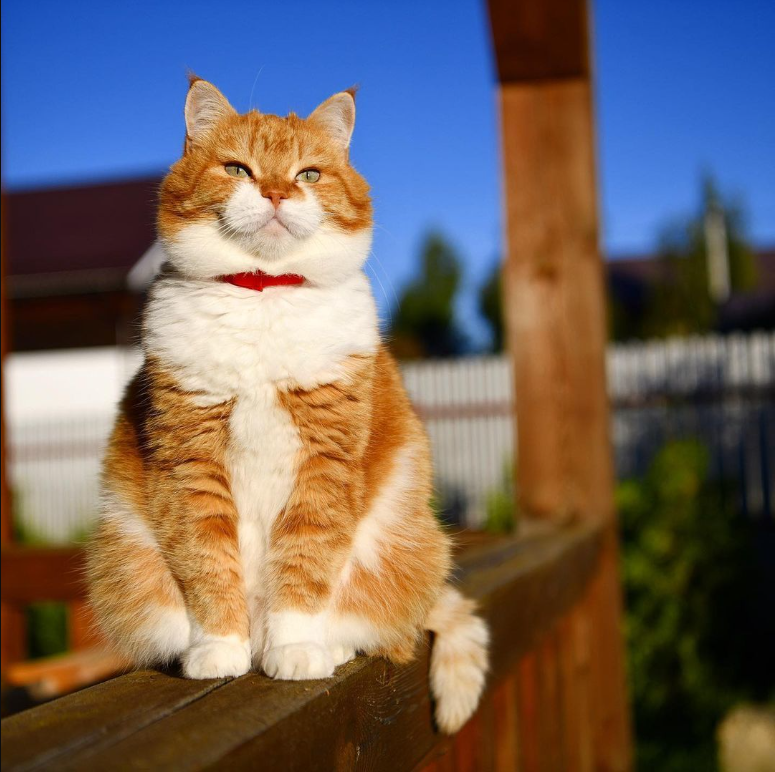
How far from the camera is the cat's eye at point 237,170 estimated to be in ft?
3.51

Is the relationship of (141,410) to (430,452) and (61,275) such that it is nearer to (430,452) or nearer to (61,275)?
(430,452)

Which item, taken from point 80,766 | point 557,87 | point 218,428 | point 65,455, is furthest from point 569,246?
point 65,455

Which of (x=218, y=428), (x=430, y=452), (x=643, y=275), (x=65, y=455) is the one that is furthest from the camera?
(x=643, y=275)

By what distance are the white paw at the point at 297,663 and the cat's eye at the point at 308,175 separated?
586mm

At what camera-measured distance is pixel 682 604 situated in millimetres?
4164

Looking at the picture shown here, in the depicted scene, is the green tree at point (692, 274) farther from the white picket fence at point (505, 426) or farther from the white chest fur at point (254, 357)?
the white chest fur at point (254, 357)

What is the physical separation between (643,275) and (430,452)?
2097cm

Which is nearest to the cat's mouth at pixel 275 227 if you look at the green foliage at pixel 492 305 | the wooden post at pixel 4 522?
the wooden post at pixel 4 522

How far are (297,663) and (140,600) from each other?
26cm

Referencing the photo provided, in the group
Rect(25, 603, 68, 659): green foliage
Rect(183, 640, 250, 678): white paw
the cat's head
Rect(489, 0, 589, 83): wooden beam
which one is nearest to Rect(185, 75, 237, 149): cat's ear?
the cat's head

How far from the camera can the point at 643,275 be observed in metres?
21.1

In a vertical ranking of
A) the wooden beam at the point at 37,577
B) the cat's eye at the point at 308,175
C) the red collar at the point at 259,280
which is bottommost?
the wooden beam at the point at 37,577

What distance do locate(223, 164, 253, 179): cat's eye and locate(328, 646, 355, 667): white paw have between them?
60cm

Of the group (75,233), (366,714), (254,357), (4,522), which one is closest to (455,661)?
(366,714)
